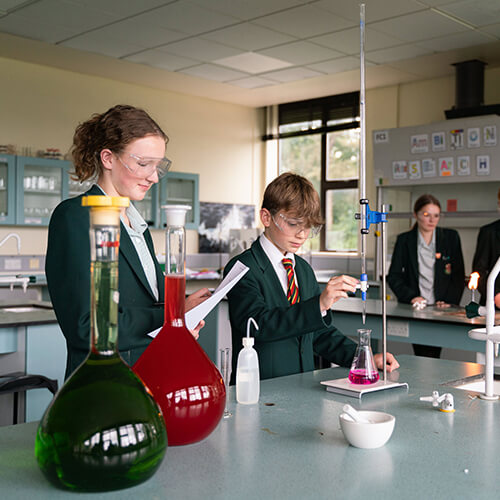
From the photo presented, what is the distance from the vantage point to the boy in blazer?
6.43 ft

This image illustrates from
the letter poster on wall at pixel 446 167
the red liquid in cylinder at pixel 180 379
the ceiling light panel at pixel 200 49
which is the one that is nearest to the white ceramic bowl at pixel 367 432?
the red liquid in cylinder at pixel 180 379

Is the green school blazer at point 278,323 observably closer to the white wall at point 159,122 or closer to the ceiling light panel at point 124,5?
the ceiling light panel at point 124,5

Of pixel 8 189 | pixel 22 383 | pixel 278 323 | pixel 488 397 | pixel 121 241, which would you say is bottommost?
pixel 22 383

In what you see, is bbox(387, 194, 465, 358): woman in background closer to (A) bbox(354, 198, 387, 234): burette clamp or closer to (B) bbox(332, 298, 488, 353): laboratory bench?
(B) bbox(332, 298, 488, 353): laboratory bench

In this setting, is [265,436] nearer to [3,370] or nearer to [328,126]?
[3,370]

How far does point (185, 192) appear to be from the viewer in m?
7.33

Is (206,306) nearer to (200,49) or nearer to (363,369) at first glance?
(363,369)

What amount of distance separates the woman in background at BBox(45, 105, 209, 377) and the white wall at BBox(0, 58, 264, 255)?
484 cm

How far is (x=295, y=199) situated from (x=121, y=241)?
26.3 inches

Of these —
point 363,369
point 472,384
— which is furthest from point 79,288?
point 472,384

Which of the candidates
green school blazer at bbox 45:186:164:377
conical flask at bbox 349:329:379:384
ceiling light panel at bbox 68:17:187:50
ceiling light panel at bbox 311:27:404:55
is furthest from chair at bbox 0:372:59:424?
ceiling light panel at bbox 311:27:404:55

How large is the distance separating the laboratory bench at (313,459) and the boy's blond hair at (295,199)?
666 mm

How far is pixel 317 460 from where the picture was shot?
3.71 ft

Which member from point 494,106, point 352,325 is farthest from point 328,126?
point 352,325
